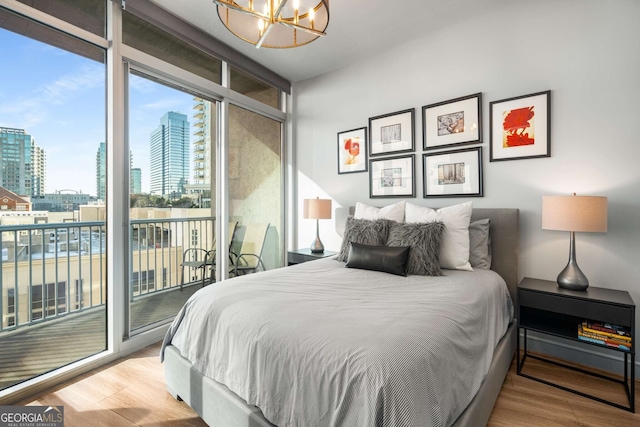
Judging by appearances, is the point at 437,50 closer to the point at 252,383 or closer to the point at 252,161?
the point at 252,161

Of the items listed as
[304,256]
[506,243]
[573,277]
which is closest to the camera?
[573,277]

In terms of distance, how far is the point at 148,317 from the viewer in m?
2.80

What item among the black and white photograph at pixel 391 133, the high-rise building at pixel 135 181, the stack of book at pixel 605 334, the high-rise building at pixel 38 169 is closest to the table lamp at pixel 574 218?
the stack of book at pixel 605 334

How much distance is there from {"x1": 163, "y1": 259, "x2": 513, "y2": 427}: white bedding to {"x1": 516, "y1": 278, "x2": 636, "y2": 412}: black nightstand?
0.34m

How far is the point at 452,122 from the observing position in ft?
9.38

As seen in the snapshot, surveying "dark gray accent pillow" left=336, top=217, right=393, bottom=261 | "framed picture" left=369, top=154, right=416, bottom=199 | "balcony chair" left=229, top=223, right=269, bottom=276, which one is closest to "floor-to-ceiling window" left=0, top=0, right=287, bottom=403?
"balcony chair" left=229, top=223, right=269, bottom=276

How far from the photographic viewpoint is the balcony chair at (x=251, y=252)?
357cm

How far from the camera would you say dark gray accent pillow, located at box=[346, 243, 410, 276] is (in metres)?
2.21

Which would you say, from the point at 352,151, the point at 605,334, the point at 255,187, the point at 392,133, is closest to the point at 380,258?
the point at 605,334

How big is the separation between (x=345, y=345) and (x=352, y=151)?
2.80 m

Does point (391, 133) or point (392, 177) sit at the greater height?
point (391, 133)

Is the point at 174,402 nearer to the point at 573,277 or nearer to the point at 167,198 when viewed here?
the point at 167,198

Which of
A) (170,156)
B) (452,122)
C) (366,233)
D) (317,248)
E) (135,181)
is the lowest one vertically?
(317,248)

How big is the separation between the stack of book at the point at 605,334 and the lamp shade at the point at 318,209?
2.35m
